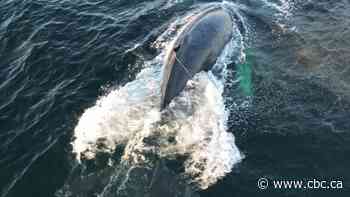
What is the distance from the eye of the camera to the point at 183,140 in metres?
15.0

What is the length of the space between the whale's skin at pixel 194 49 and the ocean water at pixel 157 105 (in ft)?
2.02

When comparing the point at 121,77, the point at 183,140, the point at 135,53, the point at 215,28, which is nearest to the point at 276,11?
the point at 215,28

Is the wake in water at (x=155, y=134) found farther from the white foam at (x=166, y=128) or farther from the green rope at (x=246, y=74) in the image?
the green rope at (x=246, y=74)

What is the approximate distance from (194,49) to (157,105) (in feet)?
9.25

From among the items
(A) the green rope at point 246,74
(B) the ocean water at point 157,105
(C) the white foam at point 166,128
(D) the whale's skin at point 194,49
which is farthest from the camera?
(A) the green rope at point 246,74

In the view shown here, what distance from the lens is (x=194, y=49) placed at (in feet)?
56.6

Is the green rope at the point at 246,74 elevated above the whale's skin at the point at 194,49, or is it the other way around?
the whale's skin at the point at 194,49

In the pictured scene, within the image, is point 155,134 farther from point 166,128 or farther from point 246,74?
point 246,74

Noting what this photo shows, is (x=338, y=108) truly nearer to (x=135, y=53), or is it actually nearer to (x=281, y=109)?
(x=281, y=109)

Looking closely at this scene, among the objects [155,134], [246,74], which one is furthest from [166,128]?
[246,74]

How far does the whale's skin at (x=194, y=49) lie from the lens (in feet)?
53.0

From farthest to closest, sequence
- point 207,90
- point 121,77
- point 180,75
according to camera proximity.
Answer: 1. point 121,77
2. point 207,90
3. point 180,75

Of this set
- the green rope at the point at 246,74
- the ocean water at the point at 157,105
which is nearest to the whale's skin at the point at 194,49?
the ocean water at the point at 157,105

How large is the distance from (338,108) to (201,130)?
219 inches
